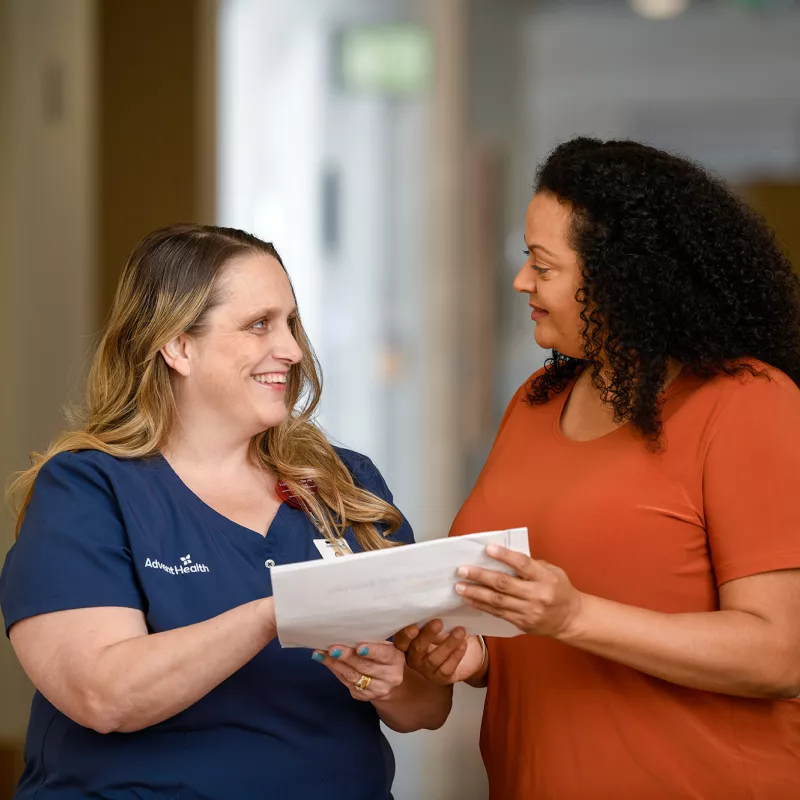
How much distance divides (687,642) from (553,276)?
0.59 meters

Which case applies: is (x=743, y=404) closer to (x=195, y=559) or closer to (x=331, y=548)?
(x=331, y=548)

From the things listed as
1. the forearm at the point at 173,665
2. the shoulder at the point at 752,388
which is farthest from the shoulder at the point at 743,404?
the forearm at the point at 173,665

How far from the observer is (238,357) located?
1835 millimetres

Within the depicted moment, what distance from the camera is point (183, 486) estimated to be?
1.80 metres

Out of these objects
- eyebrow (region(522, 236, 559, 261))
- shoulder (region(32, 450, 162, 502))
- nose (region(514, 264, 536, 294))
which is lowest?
shoulder (region(32, 450, 162, 502))

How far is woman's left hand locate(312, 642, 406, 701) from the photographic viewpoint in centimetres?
158

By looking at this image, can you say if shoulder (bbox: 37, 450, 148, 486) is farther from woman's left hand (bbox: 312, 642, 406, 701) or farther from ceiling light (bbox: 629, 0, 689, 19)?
ceiling light (bbox: 629, 0, 689, 19)

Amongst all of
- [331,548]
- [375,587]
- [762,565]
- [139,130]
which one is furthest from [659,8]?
[375,587]

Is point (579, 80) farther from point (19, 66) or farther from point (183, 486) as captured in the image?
point (183, 486)

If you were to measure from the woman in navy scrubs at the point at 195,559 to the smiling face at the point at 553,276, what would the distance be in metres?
0.43

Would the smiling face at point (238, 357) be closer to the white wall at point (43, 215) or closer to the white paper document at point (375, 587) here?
the white paper document at point (375, 587)

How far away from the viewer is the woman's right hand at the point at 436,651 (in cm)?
162

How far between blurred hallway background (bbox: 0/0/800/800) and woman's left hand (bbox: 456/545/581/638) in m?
3.05

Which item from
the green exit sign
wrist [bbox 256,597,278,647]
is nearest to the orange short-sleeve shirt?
wrist [bbox 256,597,278,647]
